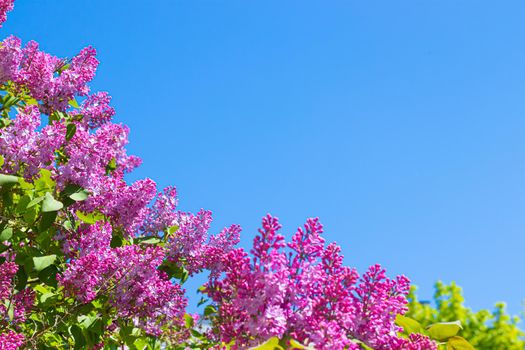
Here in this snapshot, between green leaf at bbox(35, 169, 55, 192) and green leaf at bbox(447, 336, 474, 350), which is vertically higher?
green leaf at bbox(35, 169, 55, 192)

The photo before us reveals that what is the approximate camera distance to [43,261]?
183 inches

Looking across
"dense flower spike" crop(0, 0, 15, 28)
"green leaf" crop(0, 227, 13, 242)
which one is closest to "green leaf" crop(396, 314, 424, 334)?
"green leaf" crop(0, 227, 13, 242)

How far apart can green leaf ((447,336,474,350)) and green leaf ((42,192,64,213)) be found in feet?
8.45

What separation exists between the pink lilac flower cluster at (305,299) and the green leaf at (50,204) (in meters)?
2.00

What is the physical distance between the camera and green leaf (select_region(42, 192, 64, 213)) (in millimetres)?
4344

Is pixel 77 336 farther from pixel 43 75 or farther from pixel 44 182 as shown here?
pixel 43 75

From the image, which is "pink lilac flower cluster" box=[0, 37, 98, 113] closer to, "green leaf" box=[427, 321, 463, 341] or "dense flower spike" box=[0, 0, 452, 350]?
"dense flower spike" box=[0, 0, 452, 350]

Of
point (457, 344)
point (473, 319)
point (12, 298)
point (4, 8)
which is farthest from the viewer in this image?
point (473, 319)

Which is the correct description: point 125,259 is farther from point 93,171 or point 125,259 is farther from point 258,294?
point 258,294

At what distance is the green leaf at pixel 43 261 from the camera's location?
15.1ft

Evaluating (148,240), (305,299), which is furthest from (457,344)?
(148,240)

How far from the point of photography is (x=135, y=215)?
211 inches

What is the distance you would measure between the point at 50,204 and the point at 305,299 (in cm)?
243

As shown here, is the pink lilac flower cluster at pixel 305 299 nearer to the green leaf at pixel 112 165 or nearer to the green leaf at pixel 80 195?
the green leaf at pixel 80 195
